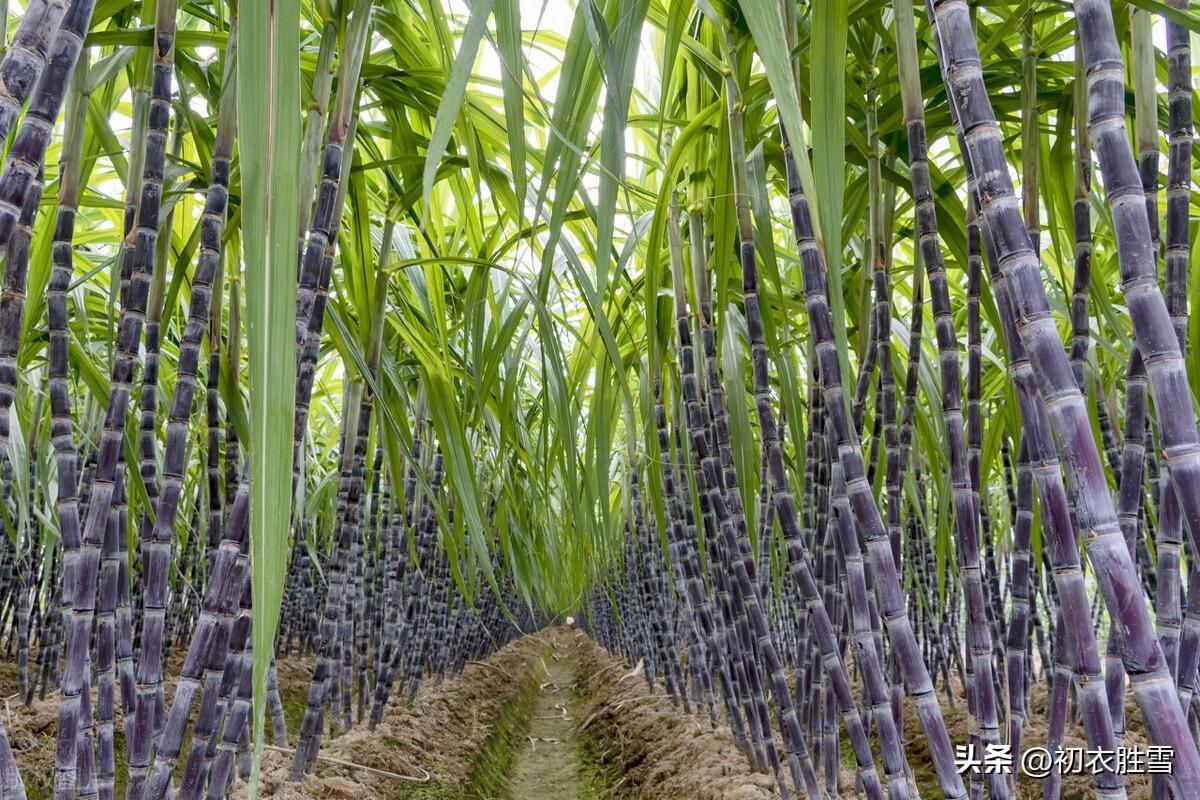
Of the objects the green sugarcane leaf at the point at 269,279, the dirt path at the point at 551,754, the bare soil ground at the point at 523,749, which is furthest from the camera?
the dirt path at the point at 551,754

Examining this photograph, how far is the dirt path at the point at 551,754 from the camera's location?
277cm

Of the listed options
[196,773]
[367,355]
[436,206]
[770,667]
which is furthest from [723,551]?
[436,206]

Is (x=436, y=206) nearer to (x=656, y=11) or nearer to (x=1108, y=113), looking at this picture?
(x=656, y=11)

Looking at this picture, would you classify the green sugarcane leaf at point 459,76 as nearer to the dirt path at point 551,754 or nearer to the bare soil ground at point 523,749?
the bare soil ground at point 523,749

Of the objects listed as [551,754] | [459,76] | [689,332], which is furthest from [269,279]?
[551,754]

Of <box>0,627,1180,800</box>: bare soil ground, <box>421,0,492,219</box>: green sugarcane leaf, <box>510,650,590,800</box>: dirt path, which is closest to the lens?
<box>421,0,492,219</box>: green sugarcane leaf

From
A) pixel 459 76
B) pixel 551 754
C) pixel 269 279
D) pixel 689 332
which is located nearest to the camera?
pixel 269 279

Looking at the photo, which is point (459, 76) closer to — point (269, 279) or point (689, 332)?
point (269, 279)

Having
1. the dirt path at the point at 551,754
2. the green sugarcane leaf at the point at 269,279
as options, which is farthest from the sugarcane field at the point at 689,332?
the dirt path at the point at 551,754

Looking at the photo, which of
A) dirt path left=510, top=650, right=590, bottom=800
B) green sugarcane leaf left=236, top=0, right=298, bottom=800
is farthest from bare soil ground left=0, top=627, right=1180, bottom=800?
green sugarcane leaf left=236, top=0, right=298, bottom=800

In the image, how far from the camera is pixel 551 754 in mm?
3340

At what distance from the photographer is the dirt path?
2771 millimetres

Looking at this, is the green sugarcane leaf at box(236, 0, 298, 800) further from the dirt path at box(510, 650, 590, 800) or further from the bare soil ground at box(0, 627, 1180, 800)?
the dirt path at box(510, 650, 590, 800)

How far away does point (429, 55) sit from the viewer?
4.27 feet
